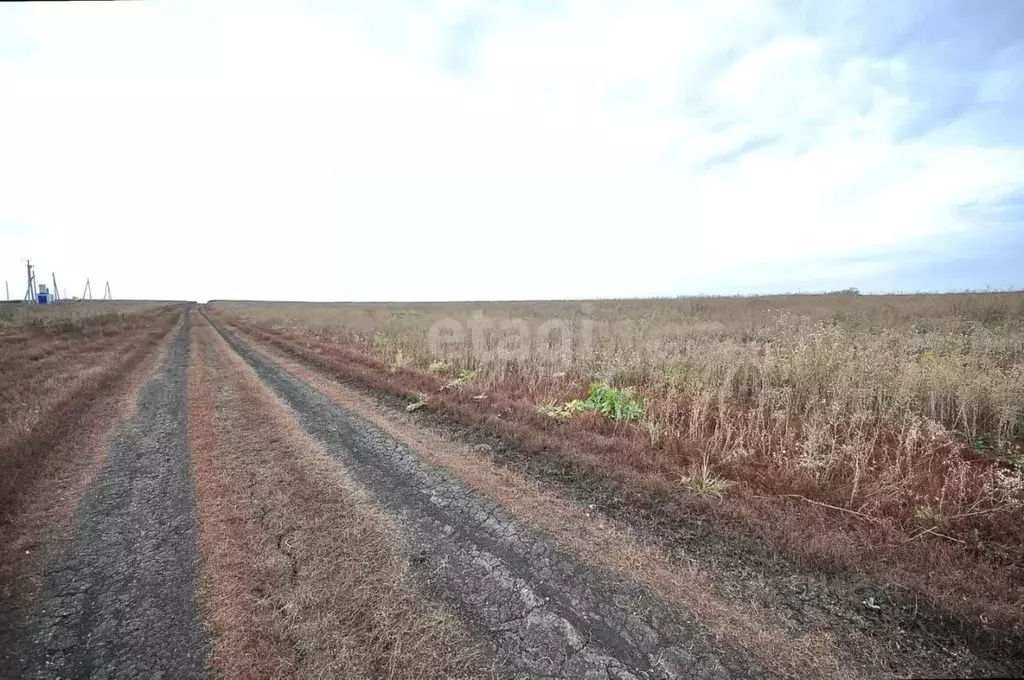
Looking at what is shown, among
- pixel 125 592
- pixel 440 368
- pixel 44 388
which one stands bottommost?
pixel 125 592

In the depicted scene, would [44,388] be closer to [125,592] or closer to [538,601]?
[125,592]

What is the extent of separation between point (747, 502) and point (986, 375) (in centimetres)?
430

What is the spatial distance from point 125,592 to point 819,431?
6820 millimetres

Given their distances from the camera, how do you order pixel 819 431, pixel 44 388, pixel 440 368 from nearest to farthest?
pixel 819 431 → pixel 44 388 → pixel 440 368

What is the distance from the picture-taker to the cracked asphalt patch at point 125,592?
8.47 feet

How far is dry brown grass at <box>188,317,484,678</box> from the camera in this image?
251 cm

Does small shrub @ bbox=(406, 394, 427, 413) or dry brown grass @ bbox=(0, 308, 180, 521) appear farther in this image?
small shrub @ bbox=(406, 394, 427, 413)

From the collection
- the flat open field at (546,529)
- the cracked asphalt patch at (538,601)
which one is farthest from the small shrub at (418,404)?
the cracked asphalt patch at (538,601)

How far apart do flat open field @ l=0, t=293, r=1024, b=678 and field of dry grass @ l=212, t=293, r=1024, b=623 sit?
0.04 metres

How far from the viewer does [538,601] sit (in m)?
2.95

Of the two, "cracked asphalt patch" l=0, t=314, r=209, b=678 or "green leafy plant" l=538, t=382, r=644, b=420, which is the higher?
"green leafy plant" l=538, t=382, r=644, b=420

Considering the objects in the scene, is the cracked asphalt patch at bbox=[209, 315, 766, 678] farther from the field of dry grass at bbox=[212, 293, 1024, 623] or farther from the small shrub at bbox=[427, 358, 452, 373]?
the small shrub at bbox=[427, 358, 452, 373]

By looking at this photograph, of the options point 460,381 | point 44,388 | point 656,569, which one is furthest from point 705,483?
point 44,388

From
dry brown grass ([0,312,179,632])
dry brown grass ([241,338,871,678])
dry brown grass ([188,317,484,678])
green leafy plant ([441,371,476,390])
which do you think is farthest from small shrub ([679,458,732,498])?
dry brown grass ([0,312,179,632])
